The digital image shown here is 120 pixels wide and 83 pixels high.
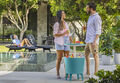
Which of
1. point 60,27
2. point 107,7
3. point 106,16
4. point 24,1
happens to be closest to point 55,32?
point 60,27

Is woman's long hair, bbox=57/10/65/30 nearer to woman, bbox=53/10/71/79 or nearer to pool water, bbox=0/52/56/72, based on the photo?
woman, bbox=53/10/71/79

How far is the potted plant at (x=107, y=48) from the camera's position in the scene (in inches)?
432

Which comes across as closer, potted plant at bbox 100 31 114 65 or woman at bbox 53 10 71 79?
woman at bbox 53 10 71 79

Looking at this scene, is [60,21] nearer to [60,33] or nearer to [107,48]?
[60,33]

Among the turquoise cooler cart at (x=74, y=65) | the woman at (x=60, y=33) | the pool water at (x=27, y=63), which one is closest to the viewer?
the turquoise cooler cart at (x=74, y=65)

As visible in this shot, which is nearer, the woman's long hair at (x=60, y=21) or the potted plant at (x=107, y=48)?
the woman's long hair at (x=60, y=21)

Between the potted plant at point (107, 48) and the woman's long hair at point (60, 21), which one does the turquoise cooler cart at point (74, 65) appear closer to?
the woman's long hair at point (60, 21)

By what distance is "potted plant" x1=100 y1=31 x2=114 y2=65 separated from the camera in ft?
36.0

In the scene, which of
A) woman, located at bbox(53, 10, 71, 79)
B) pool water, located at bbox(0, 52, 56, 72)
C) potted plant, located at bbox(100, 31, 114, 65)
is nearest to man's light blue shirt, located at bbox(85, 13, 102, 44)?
woman, located at bbox(53, 10, 71, 79)

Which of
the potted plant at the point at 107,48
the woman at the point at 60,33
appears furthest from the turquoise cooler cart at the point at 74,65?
the potted plant at the point at 107,48

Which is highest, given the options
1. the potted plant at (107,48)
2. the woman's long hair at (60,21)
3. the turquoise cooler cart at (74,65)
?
the woman's long hair at (60,21)

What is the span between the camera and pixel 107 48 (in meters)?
11.3

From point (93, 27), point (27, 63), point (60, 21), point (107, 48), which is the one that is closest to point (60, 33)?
point (60, 21)

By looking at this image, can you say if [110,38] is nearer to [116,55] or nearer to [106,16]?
[116,55]
